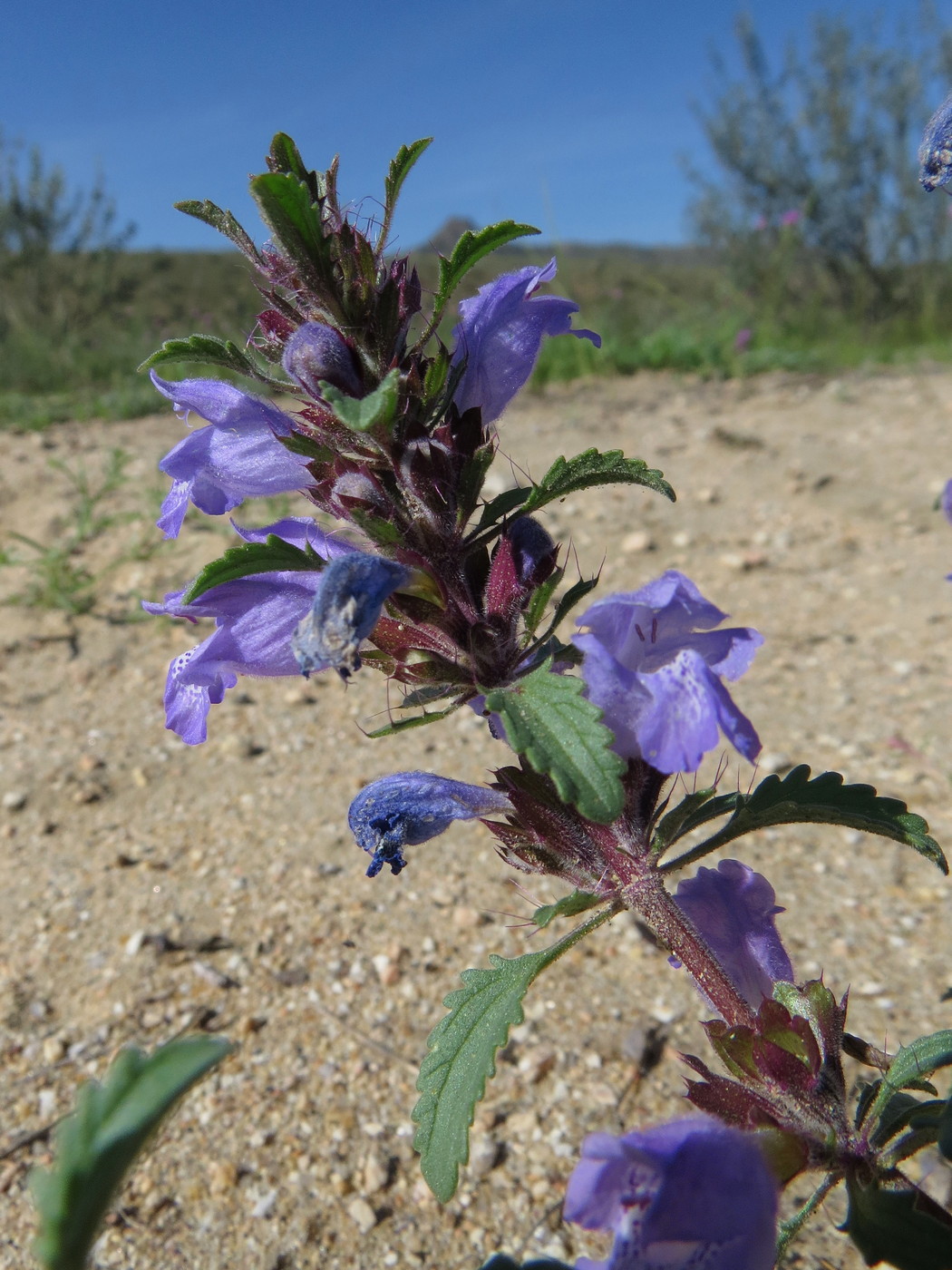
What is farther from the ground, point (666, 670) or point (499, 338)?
point (499, 338)

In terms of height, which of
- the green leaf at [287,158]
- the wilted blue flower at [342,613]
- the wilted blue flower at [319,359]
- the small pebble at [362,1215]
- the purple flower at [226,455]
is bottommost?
the small pebble at [362,1215]

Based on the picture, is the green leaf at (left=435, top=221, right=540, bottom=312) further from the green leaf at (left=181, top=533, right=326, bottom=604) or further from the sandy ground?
the sandy ground

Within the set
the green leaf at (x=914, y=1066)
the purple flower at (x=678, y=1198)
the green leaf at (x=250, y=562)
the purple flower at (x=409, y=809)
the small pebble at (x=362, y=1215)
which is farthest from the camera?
the small pebble at (x=362, y=1215)

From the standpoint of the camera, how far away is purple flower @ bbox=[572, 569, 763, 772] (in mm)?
A: 1029

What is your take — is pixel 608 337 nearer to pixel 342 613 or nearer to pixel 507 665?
pixel 507 665

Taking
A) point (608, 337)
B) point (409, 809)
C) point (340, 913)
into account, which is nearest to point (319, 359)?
point (409, 809)

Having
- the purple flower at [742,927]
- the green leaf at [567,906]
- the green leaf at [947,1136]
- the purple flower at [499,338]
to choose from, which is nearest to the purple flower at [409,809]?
the green leaf at [567,906]

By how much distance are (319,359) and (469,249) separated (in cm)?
24

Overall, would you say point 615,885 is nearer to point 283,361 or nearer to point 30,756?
point 283,361

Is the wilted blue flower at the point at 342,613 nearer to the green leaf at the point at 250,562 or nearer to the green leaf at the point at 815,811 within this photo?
the green leaf at the point at 250,562

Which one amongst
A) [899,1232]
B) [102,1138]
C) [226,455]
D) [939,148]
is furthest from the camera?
[939,148]

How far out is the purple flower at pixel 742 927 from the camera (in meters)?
1.36

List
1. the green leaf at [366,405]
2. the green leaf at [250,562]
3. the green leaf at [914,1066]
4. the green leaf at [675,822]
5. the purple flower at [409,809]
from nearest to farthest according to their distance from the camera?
the green leaf at [366,405]
the green leaf at [250,562]
the green leaf at [914,1066]
the green leaf at [675,822]
the purple flower at [409,809]

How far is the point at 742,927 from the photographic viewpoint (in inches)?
53.9
